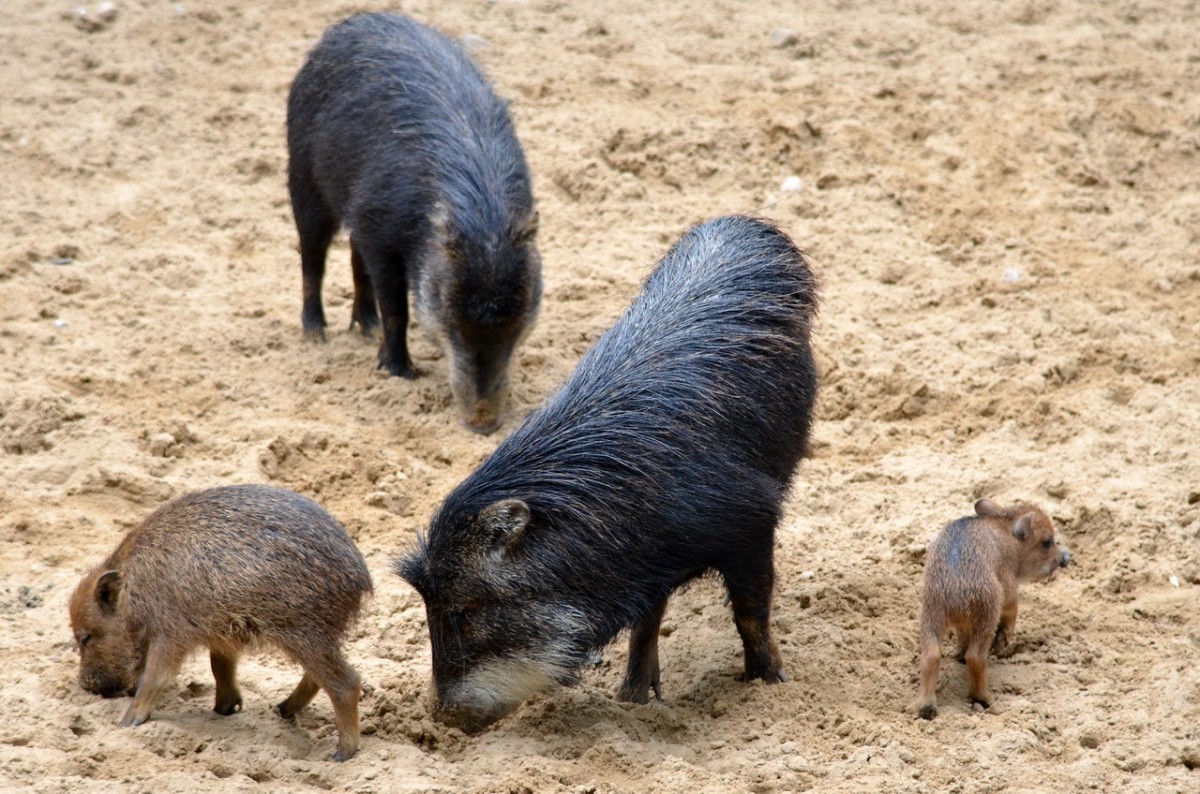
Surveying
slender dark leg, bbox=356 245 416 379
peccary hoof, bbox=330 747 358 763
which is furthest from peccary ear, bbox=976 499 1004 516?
slender dark leg, bbox=356 245 416 379

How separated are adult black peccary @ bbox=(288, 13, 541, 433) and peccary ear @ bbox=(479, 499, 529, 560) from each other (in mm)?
2526

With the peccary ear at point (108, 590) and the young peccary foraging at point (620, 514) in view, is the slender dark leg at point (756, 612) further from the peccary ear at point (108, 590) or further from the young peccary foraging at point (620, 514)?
the peccary ear at point (108, 590)

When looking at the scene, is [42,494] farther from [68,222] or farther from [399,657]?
[68,222]

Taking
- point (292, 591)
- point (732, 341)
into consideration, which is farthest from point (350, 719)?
point (732, 341)

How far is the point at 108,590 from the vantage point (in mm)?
4543

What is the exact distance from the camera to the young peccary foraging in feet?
15.1

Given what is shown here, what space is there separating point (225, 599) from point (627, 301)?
4057mm

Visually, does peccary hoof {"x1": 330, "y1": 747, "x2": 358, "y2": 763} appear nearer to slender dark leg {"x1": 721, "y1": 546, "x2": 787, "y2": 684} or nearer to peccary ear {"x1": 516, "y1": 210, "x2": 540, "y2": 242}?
slender dark leg {"x1": 721, "y1": 546, "x2": 787, "y2": 684}

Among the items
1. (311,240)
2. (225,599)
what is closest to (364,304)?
(311,240)

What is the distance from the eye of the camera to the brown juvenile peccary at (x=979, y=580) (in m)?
4.88

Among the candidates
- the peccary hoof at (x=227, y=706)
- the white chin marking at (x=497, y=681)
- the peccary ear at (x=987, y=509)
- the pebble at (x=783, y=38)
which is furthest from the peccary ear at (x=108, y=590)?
the pebble at (x=783, y=38)

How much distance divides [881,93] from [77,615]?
270 inches

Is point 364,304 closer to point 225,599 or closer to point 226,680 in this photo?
point 226,680

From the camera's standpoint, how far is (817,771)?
4.45m
